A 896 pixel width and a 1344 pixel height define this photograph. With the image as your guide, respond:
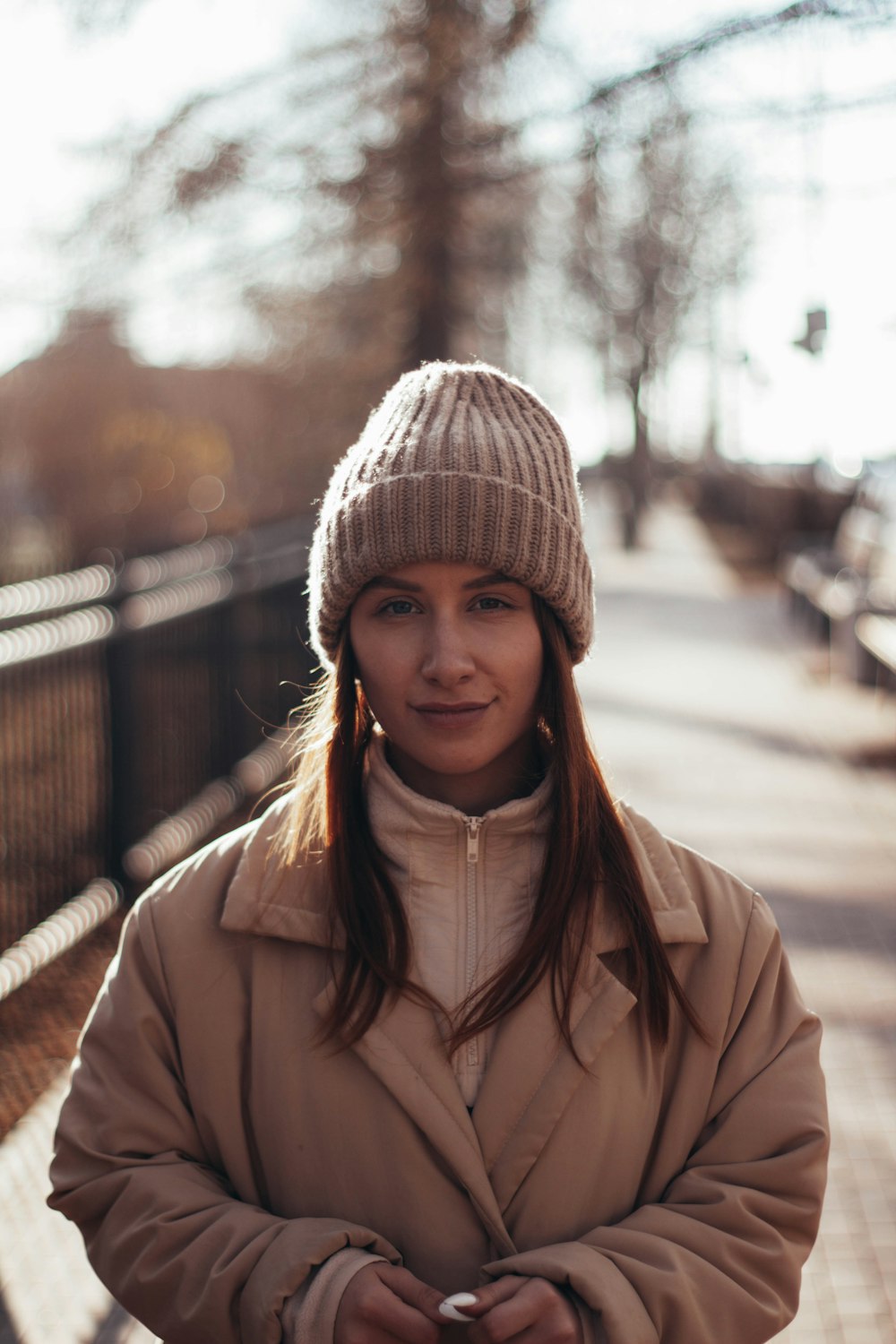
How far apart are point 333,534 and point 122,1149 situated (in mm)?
874

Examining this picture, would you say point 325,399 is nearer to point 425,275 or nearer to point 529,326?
point 529,326

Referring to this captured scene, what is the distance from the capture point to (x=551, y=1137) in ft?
6.10

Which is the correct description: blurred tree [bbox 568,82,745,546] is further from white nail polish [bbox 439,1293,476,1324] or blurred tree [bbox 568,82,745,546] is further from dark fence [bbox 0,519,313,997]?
white nail polish [bbox 439,1293,476,1324]

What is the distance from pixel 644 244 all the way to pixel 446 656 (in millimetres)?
20088

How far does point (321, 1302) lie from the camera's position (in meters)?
1.71

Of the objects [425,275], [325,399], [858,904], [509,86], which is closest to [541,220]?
[425,275]

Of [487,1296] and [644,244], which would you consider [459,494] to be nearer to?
[487,1296]

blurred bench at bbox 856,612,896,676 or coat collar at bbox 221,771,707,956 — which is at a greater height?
coat collar at bbox 221,771,707,956

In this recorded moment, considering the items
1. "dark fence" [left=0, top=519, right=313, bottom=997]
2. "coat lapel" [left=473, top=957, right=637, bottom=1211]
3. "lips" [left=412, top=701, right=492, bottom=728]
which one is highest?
"lips" [left=412, top=701, right=492, bottom=728]

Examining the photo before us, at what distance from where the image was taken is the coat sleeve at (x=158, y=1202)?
175cm

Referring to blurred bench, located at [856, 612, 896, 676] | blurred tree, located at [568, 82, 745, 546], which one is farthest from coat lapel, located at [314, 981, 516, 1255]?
blurred bench, located at [856, 612, 896, 676]

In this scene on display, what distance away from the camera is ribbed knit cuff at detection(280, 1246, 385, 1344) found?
1.70 metres

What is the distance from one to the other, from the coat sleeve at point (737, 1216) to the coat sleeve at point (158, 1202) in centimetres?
27

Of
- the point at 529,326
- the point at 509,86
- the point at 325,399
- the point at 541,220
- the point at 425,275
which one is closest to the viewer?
the point at 509,86
